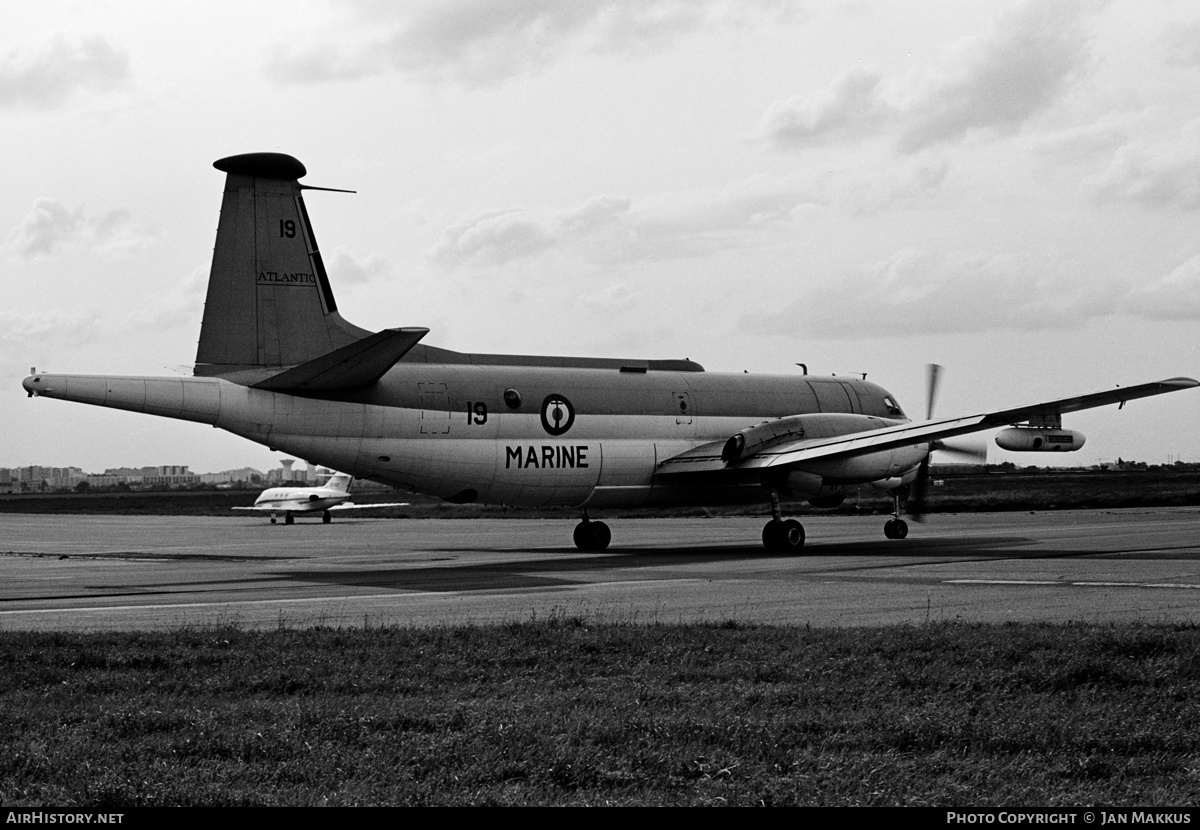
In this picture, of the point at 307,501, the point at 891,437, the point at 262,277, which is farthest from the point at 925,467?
the point at 307,501

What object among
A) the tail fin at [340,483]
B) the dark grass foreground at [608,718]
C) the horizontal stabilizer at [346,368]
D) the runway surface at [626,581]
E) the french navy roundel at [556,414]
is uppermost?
the horizontal stabilizer at [346,368]

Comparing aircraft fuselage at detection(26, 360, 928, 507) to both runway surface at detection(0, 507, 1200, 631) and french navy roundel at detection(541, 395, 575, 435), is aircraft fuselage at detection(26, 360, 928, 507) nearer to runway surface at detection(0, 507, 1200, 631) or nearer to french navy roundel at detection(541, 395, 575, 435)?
french navy roundel at detection(541, 395, 575, 435)

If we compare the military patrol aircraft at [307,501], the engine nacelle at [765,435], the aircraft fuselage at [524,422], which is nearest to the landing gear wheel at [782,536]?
the aircraft fuselage at [524,422]

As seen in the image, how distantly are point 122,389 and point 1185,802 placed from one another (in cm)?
2078

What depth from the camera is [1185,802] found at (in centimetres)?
624

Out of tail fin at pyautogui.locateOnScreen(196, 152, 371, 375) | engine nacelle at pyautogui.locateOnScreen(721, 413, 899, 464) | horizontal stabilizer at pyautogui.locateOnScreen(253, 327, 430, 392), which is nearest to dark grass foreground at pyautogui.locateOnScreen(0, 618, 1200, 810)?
horizontal stabilizer at pyautogui.locateOnScreen(253, 327, 430, 392)

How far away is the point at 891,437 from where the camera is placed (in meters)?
29.0

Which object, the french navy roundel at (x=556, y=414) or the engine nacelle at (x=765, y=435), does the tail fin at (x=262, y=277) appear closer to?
the french navy roundel at (x=556, y=414)

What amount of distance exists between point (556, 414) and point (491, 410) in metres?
1.97

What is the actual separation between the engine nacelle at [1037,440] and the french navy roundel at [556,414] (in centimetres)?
1074

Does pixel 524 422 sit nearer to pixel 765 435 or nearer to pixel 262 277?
pixel 765 435

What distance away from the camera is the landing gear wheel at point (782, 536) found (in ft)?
98.6
